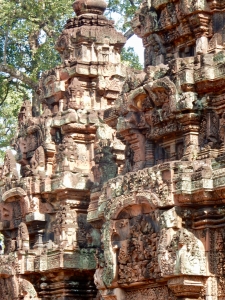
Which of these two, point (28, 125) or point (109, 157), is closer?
point (109, 157)

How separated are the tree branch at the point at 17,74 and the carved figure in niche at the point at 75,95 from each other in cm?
678

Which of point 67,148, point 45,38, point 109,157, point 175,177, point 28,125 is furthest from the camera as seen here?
point 45,38

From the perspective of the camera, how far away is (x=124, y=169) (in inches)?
724

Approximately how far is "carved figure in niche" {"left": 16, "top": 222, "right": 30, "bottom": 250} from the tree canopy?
7331 mm

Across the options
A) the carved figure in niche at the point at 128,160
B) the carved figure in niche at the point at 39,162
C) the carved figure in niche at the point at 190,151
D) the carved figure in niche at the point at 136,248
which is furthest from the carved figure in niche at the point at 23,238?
the carved figure in niche at the point at 190,151

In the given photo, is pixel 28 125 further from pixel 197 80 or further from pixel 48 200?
pixel 197 80

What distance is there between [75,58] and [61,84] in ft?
1.97

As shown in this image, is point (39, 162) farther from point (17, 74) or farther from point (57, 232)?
point (17, 74)

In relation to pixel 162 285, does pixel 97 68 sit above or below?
above

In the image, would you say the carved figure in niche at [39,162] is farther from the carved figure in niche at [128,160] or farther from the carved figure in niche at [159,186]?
the carved figure in niche at [159,186]

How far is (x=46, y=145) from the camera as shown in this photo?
21641 mm

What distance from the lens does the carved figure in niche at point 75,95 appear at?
2147 cm

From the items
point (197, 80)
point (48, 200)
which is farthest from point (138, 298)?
point (48, 200)

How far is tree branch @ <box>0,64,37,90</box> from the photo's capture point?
92.9 feet
